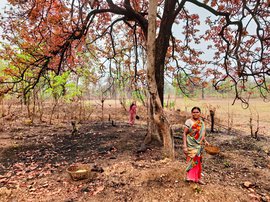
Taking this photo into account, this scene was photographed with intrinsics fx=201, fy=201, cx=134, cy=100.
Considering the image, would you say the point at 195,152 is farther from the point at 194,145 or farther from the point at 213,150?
the point at 213,150

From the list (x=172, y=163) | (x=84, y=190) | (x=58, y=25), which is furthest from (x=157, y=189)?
(x=58, y=25)

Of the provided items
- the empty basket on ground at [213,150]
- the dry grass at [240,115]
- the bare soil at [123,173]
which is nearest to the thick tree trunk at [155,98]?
the bare soil at [123,173]

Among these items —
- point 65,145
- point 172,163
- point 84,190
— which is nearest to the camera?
point 84,190

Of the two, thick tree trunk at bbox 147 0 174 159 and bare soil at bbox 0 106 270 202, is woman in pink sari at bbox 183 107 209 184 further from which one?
thick tree trunk at bbox 147 0 174 159

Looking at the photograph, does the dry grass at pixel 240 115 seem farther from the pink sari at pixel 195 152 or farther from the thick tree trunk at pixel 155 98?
the pink sari at pixel 195 152

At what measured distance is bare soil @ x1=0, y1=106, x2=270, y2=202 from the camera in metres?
3.76

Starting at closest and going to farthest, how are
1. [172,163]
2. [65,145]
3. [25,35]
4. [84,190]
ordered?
1. [84,190]
2. [172,163]
3. [65,145]
4. [25,35]

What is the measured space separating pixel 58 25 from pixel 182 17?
5723 mm

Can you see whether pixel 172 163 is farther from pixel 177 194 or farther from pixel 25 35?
pixel 25 35

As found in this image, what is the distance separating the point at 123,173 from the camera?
4.60 meters

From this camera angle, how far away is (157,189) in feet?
12.6

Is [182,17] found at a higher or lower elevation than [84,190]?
higher

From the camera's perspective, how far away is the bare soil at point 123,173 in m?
3.76

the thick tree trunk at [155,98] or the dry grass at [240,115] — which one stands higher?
the thick tree trunk at [155,98]
